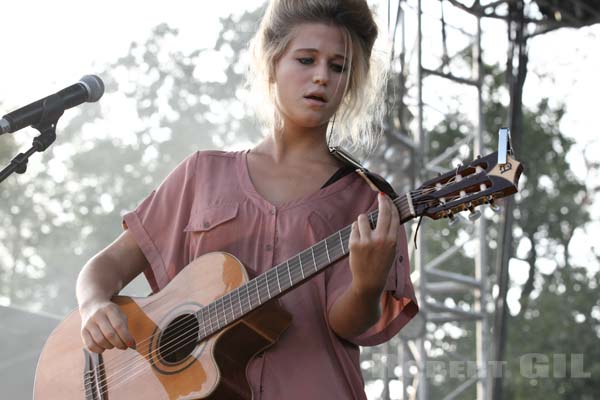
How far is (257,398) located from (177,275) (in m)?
0.44

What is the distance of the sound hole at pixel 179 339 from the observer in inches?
88.3

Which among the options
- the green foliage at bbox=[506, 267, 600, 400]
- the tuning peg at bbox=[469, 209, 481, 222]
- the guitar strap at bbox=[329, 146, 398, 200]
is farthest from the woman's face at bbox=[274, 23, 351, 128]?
the green foliage at bbox=[506, 267, 600, 400]

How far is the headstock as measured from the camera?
197 cm

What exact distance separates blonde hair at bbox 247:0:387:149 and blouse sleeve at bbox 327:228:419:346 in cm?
45

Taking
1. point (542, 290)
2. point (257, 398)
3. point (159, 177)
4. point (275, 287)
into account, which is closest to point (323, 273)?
point (275, 287)

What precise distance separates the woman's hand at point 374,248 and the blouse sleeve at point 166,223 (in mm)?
612

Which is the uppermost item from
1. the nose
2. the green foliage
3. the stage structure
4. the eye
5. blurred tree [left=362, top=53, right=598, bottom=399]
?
the eye

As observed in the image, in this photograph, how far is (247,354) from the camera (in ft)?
7.14

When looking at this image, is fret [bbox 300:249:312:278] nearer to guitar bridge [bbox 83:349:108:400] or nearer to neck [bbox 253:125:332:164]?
neck [bbox 253:125:332:164]

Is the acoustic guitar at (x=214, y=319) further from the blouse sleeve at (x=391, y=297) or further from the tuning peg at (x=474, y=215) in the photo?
the blouse sleeve at (x=391, y=297)

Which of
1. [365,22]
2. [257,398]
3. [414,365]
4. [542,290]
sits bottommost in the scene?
[542,290]

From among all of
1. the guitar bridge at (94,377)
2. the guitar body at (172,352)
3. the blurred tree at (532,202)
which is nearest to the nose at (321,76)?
the guitar body at (172,352)

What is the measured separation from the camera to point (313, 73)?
2.32 metres

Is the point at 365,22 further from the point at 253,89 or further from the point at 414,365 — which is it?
the point at 414,365
